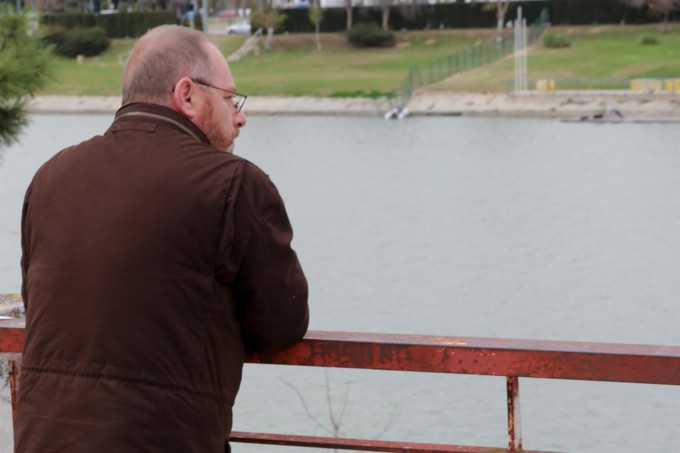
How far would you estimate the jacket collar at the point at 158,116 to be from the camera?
262 cm

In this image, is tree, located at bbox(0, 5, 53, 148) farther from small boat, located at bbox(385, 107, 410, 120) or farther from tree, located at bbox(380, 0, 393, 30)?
tree, located at bbox(380, 0, 393, 30)

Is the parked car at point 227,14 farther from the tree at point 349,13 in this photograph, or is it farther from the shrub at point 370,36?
the shrub at point 370,36

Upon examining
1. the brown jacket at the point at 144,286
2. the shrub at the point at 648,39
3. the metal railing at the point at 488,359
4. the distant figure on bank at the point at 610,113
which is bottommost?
the distant figure on bank at the point at 610,113

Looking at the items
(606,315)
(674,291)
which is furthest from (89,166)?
(674,291)

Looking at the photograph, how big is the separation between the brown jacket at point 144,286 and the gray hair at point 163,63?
7 centimetres

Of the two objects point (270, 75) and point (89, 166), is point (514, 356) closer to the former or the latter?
point (89, 166)

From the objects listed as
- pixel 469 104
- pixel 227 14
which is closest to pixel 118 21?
pixel 227 14

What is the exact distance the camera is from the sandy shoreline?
155 ft

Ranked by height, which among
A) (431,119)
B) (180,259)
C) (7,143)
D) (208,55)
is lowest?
(431,119)

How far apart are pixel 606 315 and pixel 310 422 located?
7.47 m

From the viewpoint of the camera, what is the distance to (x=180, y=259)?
2488 mm

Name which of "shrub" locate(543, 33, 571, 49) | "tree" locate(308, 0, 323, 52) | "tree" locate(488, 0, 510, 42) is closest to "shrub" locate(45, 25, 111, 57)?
"tree" locate(308, 0, 323, 52)

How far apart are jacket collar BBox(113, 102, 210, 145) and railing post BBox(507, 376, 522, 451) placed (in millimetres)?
854

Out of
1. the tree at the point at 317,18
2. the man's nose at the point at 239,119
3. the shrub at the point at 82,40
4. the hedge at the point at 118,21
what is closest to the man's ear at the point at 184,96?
the man's nose at the point at 239,119
